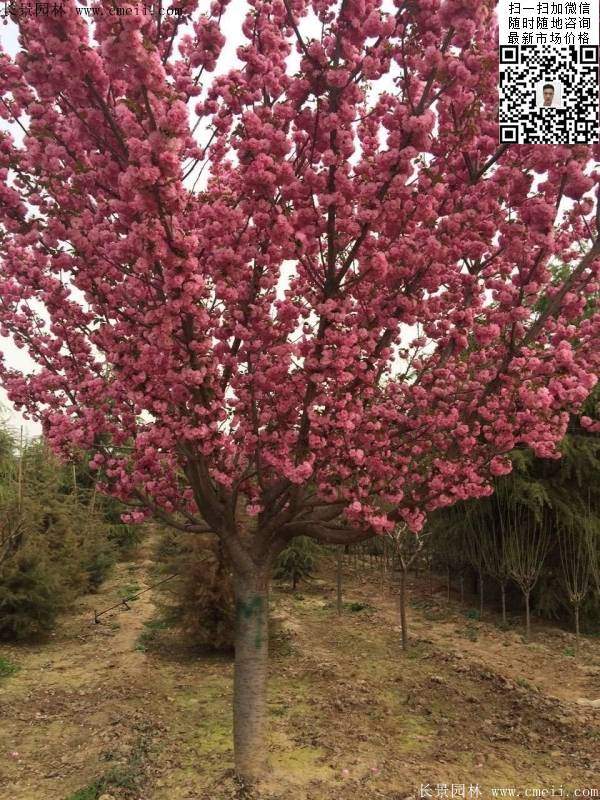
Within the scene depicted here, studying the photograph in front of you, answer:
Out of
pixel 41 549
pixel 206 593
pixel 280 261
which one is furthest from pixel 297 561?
pixel 280 261

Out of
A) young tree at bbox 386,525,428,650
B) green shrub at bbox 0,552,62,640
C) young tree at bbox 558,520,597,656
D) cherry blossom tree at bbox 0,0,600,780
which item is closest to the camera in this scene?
→ cherry blossom tree at bbox 0,0,600,780

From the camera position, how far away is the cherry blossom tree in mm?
3602

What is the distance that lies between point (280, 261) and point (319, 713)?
464 centimetres

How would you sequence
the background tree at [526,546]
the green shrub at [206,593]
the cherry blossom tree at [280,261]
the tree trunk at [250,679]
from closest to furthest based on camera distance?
the cherry blossom tree at [280,261] → the tree trunk at [250,679] → the green shrub at [206,593] → the background tree at [526,546]

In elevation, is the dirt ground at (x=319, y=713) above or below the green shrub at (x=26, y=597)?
below

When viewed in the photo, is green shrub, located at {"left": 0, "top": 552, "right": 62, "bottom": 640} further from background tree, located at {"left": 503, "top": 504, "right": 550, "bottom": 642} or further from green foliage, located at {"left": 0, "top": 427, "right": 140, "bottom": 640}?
background tree, located at {"left": 503, "top": 504, "right": 550, "bottom": 642}

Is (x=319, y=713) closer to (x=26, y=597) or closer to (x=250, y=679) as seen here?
(x=250, y=679)

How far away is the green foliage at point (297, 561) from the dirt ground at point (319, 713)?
1.49 meters

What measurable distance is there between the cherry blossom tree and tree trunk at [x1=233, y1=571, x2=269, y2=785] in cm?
2

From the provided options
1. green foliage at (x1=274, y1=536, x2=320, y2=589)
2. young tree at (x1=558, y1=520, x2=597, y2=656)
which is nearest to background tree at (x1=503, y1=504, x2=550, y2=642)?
young tree at (x1=558, y1=520, x2=597, y2=656)

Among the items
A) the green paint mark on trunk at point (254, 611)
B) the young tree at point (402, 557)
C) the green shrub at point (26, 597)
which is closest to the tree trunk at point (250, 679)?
the green paint mark on trunk at point (254, 611)

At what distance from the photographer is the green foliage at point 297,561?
11.3m

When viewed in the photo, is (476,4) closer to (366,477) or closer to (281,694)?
(366,477)

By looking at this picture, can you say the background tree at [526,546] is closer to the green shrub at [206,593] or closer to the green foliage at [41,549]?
the green shrub at [206,593]
